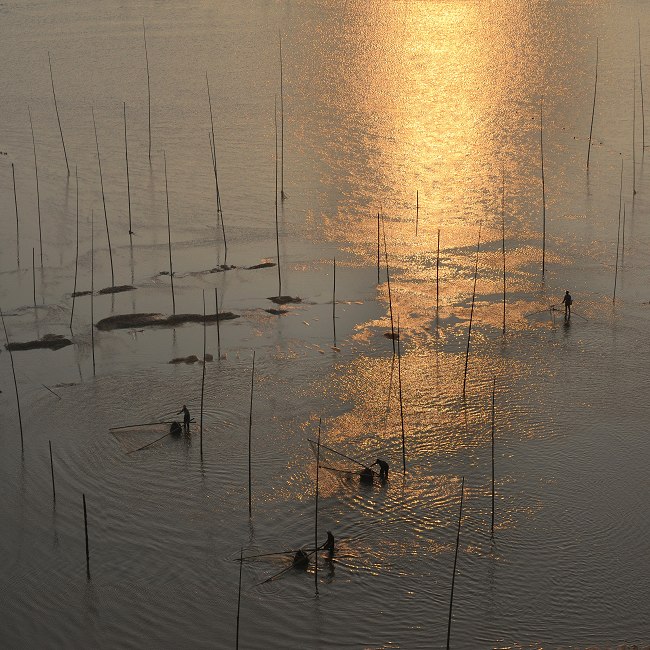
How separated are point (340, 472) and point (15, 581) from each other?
Answer: 2766mm

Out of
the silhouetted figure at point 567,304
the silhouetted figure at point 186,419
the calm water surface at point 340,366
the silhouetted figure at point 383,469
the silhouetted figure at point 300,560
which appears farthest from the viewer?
the silhouetted figure at point 567,304

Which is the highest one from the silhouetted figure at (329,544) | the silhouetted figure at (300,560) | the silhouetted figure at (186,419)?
the silhouetted figure at (186,419)

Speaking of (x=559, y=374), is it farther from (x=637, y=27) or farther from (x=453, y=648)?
(x=637, y=27)

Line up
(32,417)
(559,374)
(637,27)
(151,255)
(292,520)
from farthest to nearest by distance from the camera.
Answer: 1. (637,27)
2. (151,255)
3. (559,374)
4. (32,417)
5. (292,520)

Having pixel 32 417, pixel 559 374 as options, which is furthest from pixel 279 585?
pixel 559 374

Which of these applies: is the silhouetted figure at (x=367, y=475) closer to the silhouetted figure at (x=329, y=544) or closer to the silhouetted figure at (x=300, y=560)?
the silhouetted figure at (x=329, y=544)

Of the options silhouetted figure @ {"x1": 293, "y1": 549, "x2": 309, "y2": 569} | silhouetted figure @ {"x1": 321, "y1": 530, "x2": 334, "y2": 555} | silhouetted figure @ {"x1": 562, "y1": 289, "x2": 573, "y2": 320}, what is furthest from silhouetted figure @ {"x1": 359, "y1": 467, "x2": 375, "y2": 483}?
silhouetted figure @ {"x1": 562, "y1": 289, "x2": 573, "y2": 320}

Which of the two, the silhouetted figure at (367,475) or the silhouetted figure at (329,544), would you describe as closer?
the silhouetted figure at (329,544)

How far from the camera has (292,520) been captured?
8336 millimetres

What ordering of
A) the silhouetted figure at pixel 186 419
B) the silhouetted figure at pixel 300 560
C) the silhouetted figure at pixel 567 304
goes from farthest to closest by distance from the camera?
the silhouetted figure at pixel 567 304 < the silhouetted figure at pixel 186 419 < the silhouetted figure at pixel 300 560

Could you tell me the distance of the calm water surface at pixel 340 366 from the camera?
7.54m

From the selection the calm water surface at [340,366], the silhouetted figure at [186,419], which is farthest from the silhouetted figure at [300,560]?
the silhouetted figure at [186,419]

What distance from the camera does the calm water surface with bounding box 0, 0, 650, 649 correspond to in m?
7.54

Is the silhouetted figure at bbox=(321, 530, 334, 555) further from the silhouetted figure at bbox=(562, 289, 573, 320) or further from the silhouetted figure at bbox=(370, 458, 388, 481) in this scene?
the silhouetted figure at bbox=(562, 289, 573, 320)
